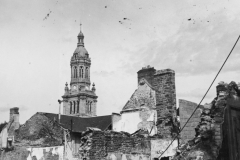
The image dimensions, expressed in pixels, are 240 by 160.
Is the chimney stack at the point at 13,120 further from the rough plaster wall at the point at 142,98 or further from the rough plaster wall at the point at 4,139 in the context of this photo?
the rough plaster wall at the point at 142,98

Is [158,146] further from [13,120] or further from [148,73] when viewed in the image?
[13,120]

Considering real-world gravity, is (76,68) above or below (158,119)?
above

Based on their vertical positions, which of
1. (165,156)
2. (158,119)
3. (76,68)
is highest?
(76,68)

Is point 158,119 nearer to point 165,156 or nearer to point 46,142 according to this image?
point 165,156

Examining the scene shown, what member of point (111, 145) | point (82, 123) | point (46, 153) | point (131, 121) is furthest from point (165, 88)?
point (82, 123)

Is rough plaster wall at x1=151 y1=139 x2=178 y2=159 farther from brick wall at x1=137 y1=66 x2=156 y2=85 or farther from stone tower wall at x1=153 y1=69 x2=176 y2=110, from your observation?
brick wall at x1=137 y1=66 x2=156 y2=85

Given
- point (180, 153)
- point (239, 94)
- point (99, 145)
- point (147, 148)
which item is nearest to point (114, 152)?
point (99, 145)
